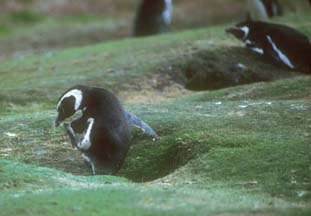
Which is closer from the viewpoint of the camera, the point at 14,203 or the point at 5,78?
the point at 14,203

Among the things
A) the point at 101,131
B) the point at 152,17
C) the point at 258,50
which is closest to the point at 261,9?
the point at 152,17

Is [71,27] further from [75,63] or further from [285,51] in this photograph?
[285,51]

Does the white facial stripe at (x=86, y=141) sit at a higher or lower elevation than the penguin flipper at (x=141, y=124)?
higher

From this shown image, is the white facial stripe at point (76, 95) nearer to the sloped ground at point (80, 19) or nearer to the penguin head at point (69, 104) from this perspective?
the penguin head at point (69, 104)

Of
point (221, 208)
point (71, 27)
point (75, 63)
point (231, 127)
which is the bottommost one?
point (71, 27)

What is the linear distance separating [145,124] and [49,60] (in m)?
7.77

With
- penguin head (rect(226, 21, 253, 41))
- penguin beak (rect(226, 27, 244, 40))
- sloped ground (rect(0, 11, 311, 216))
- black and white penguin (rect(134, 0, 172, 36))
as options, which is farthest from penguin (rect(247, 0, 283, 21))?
sloped ground (rect(0, 11, 311, 216))

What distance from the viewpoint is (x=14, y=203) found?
23.1 feet

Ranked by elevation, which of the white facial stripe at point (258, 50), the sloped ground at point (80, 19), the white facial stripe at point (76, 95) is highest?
the white facial stripe at point (76, 95)

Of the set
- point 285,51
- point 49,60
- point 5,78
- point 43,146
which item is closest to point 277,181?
point 43,146

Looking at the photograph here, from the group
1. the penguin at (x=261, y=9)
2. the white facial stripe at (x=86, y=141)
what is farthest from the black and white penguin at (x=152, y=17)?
the white facial stripe at (x=86, y=141)

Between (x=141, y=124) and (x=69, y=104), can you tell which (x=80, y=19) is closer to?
(x=69, y=104)

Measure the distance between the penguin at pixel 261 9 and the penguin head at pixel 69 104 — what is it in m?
9.64

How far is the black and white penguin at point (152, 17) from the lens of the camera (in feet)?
69.2
